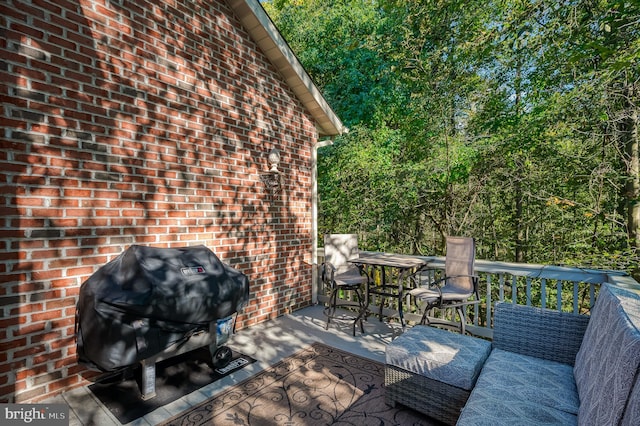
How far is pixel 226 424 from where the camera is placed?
2256 millimetres

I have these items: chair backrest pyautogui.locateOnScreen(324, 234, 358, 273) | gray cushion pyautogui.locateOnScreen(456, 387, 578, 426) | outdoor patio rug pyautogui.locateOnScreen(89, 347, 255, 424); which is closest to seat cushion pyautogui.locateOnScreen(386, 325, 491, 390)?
gray cushion pyautogui.locateOnScreen(456, 387, 578, 426)

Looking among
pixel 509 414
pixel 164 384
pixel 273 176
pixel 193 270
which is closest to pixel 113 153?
pixel 193 270

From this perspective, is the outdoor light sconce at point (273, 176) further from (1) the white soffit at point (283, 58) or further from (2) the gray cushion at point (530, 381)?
(2) the gray cushion at point (530, 381)

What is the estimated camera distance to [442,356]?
2.20m

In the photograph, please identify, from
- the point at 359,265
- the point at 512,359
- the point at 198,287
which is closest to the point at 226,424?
the point at 198,287

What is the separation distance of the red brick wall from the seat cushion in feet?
7.91

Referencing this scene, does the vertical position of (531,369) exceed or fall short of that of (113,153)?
it falls short

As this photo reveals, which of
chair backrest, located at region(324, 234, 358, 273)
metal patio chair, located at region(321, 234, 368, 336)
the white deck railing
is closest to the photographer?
the white deck railing

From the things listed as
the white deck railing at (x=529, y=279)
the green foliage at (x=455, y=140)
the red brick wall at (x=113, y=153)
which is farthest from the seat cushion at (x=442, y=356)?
the green foliage at (x=455, y=140)

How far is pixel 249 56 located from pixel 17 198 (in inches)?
121

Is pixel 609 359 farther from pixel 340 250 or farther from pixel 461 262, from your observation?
pixel 340 250

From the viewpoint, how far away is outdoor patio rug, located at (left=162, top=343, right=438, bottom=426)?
2291 millimetres

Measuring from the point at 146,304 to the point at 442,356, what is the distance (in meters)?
2.16

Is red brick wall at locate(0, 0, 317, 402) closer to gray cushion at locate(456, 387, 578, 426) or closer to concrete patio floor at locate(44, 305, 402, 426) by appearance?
concrete patio floor at locate(44, 305, 402, 426)
